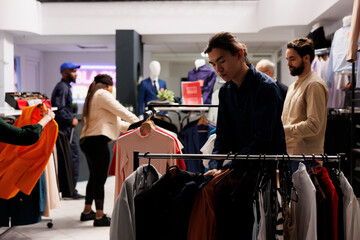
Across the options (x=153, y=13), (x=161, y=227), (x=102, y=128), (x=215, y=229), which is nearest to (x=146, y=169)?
(x=161, y=227)

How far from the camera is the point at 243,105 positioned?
204cm

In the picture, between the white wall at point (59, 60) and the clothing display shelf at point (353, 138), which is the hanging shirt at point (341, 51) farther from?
the white wall at point (59, 60)

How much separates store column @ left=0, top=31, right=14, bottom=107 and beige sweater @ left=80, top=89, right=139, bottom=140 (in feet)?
15.0

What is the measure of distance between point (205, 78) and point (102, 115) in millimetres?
3672

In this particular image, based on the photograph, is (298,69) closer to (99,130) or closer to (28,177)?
(99,130)

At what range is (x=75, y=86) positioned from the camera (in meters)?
12.6

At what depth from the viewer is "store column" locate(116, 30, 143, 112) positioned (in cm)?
796

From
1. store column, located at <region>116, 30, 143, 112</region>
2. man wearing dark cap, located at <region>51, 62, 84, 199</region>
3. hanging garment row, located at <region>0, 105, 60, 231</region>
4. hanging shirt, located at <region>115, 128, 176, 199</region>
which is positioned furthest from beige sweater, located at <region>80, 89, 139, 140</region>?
store column, located at <region>116, 30, 143, 112</region>

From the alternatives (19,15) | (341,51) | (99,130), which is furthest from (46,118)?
(19,15)

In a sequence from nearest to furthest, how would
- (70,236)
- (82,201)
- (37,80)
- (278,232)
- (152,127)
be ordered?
(278,232), (152,127), (70,236), (82,201), (37,80)

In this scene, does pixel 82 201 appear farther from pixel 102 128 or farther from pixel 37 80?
pixel 37 80

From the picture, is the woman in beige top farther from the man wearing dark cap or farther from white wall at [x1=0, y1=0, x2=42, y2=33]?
white wall at [x1=0, y1=0, x2=42, y2=33]

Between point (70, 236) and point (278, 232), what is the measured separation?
2.82 meters

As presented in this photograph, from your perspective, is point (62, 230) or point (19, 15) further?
point (19, 15)
